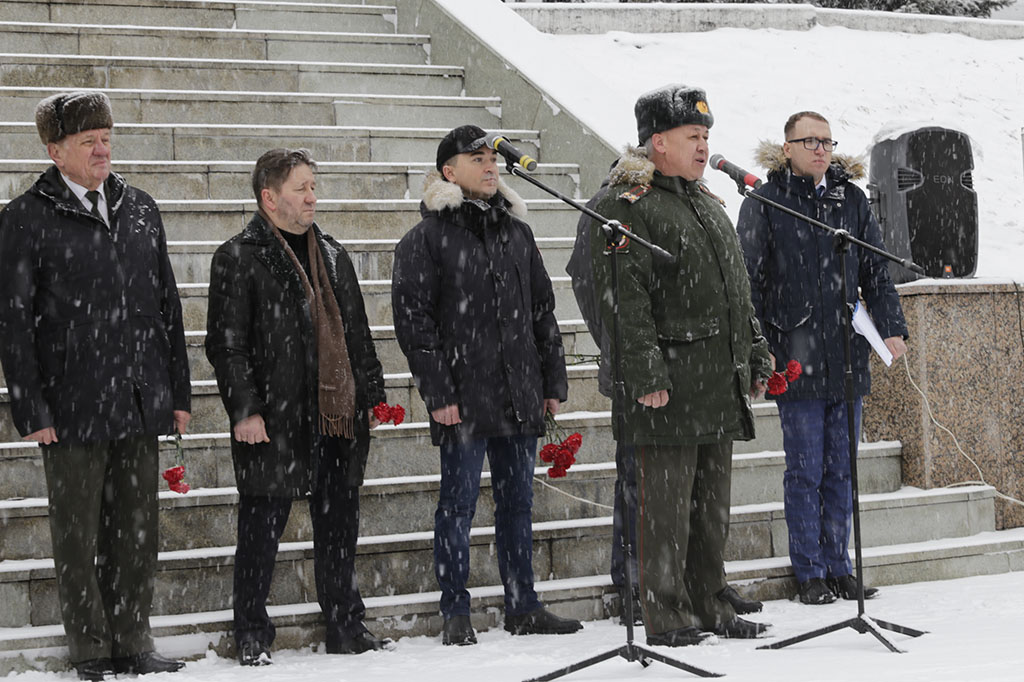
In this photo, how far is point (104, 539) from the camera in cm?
495

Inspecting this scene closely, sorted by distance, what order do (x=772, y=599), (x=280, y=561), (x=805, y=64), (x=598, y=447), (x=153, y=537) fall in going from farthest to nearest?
1. (x=805, y=64)
2. (x=598, y=447)
3. (x=772, y=599)
4. (x=280, y=561)
5. (x=153, y=537)

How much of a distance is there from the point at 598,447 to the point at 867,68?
10119 mm

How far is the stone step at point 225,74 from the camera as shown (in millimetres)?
8367

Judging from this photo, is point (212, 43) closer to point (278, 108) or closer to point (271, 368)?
point (278, 108)

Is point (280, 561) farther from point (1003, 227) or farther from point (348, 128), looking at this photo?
point (1003, 227)

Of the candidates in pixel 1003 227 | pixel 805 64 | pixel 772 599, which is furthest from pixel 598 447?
pixel 805 64

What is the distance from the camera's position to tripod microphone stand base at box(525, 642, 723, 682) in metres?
4.31

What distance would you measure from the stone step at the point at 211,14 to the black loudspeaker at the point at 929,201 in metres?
4.13

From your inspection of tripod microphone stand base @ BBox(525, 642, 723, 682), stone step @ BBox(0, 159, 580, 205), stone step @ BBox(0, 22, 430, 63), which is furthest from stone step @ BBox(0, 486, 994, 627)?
stone step @ BBox(0, 22, 430, 63)

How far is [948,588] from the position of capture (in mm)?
6020

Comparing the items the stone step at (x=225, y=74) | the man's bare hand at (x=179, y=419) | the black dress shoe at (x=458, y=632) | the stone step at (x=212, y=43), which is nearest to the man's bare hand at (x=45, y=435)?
the man's bare hand at (x=179, y=419)

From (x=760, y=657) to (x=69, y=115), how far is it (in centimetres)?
313

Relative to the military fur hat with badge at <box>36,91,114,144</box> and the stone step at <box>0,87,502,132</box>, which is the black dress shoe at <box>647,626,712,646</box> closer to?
the military fur hat with badge at <box>36,91,114,144</box>

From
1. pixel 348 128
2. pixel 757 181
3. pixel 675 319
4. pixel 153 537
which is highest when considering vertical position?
pixel 348 128
